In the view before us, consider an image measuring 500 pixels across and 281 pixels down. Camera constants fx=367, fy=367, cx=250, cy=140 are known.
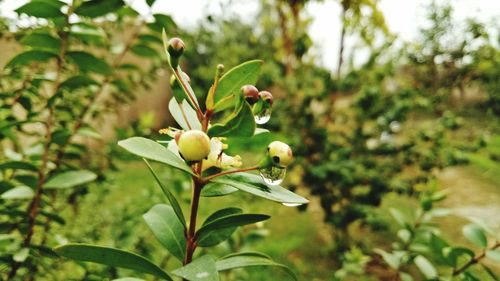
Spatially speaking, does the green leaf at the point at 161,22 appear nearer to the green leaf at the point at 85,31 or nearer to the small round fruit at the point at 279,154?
the green leaf at the point at 85,31

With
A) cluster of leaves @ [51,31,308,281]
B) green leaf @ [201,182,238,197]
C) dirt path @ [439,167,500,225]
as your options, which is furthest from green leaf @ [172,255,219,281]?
dirt path @ [439,167,500,225]

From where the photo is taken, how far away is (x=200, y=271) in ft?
1.61

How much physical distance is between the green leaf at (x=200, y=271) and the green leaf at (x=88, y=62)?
24.0 inches

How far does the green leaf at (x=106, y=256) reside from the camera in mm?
475

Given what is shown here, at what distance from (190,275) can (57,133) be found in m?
0.61

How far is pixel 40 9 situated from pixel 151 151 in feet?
1.75

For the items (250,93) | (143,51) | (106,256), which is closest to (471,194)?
(143,51)

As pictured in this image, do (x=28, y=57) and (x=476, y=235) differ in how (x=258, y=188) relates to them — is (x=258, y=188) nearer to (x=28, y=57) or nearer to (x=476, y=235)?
(x=28, y=57)

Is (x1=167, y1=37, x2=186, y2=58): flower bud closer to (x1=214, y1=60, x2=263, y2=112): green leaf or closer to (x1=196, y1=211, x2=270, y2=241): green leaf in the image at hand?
(x1=214, y1=60, x2=263, y2=112): green leaf

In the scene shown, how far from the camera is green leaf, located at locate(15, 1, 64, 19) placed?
2.48ft

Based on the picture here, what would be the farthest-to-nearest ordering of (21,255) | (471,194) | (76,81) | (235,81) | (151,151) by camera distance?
(471,194) → (76,81) → (21,255) → (235,81) → (151,151)

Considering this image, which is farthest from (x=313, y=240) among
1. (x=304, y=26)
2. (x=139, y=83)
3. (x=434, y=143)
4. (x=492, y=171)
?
(x=492, y=171)

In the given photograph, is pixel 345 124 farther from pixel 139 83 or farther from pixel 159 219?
→ pixel 159 219

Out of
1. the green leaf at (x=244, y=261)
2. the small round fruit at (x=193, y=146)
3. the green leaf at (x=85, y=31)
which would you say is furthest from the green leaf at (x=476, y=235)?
the green leaf at (x=85, y=31)
